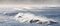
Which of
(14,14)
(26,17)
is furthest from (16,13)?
(26,17)

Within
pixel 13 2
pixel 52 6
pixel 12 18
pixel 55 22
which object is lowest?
pixel 55 22

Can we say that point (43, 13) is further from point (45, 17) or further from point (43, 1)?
point (43, 1)

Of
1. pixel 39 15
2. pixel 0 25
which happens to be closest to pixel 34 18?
pixel 39 15

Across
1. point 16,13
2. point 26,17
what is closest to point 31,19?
point 26,17

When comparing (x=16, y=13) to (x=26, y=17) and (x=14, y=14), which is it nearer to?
(x=14, y=14)

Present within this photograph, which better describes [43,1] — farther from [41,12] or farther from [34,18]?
[34,18]

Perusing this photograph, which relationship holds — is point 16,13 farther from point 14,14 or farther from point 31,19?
point 31,19

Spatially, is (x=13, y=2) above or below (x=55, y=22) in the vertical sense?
above

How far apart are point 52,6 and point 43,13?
0.15m

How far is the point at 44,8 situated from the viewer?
3.83ft

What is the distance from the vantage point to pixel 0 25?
1203 mm

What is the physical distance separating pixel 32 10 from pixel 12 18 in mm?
288

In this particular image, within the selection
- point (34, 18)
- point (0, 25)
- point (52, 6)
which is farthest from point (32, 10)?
point (0, 25)

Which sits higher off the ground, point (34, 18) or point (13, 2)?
point (13, 2)
